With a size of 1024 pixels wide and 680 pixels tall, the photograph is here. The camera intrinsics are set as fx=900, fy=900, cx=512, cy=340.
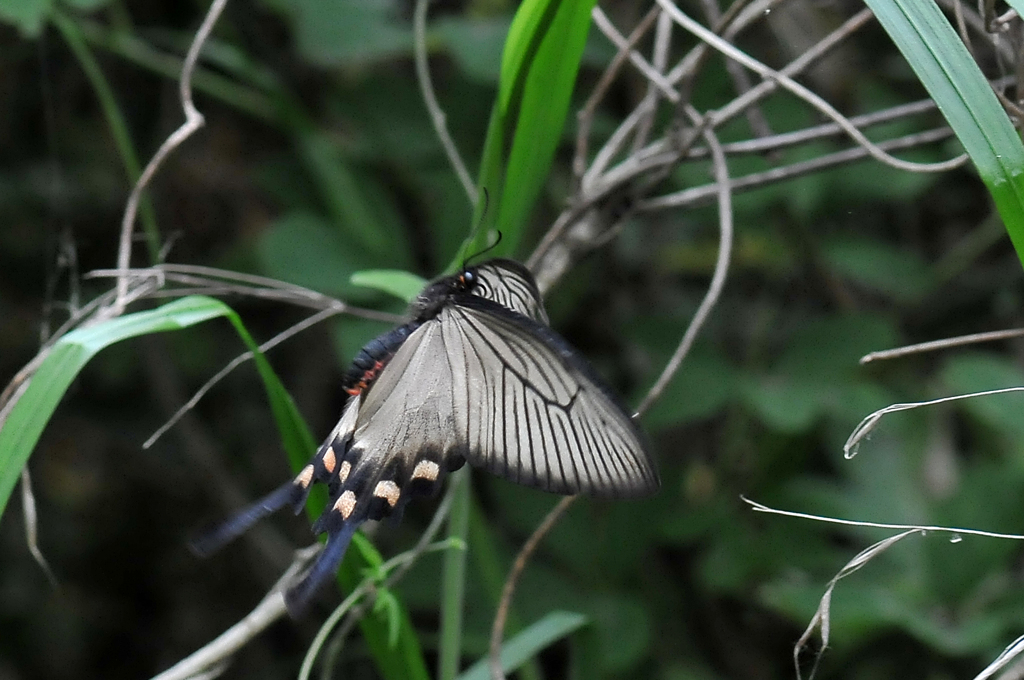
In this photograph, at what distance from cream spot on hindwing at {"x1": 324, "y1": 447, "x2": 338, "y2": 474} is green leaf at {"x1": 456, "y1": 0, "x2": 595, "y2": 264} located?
26 centimetres

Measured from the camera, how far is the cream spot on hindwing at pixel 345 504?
83cm

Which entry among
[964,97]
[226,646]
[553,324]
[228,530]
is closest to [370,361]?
[228,530]

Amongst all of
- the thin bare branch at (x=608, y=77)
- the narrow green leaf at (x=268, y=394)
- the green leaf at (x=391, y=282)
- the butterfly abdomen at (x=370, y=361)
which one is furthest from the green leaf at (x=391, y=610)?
the thin bare branch at (x=608, y=77)

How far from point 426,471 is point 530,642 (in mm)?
378

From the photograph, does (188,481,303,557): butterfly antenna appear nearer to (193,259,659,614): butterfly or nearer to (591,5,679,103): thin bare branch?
(193,259,659,614): butterfly

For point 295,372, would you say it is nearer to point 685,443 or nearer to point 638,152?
point 685,443

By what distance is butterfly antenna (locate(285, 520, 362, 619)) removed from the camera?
0.75m

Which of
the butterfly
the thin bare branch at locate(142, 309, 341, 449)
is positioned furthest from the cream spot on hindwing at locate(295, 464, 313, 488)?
the thin bare branch at locate(142, 309, 341, 449)

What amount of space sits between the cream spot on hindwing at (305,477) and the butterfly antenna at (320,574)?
0.07 metres

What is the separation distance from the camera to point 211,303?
870mm

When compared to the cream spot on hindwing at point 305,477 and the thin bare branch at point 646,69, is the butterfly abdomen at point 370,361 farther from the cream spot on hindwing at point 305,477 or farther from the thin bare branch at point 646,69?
the thin bare branch at point 646,69

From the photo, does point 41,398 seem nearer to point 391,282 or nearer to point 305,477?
point 305,477

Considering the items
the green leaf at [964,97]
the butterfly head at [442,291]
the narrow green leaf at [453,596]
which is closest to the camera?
the green leaf at [964,97]

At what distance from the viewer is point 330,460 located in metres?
0.89
